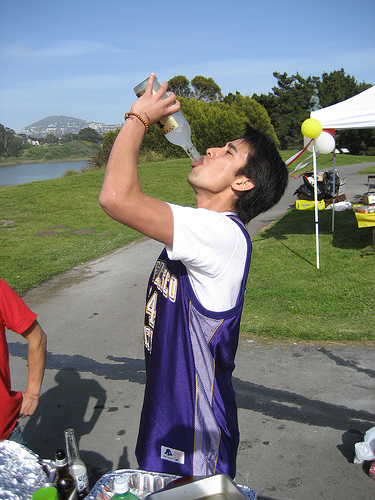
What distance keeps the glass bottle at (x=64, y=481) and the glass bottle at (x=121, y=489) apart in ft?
0.92

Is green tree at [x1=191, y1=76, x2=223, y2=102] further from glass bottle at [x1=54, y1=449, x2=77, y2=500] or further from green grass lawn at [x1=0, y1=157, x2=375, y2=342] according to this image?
glass bottle at [x1=54, y1=449, x2=77, y2=500]

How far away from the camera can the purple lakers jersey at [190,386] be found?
153 centimetres

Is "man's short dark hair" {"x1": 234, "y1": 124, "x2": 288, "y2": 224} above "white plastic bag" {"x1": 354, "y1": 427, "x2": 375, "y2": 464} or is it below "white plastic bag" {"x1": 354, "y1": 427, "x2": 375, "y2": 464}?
above

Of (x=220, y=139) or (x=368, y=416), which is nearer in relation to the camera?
(x=368, y=416)

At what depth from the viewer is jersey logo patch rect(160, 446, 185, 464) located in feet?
5.16

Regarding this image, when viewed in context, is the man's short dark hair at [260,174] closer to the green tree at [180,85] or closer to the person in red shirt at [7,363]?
the person in red shirt at [7,363]

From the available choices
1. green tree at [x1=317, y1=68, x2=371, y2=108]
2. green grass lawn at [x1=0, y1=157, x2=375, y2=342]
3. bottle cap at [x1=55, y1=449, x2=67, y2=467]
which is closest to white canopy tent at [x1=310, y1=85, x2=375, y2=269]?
green grass lawn at [x1=0, y1=157, x2=375, y2=342]

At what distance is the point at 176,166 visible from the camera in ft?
74.6

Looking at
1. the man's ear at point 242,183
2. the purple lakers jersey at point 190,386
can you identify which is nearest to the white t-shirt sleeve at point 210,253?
the purple lakers jersey at point 190,386

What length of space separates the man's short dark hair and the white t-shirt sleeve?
11.7 inches

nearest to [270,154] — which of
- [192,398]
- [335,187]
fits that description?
[192,398]

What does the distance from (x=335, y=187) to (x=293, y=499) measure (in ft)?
33.5

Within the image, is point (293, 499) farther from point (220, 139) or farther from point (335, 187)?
point (220, 139)

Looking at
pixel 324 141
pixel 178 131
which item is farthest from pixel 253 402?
pixel 324 141
